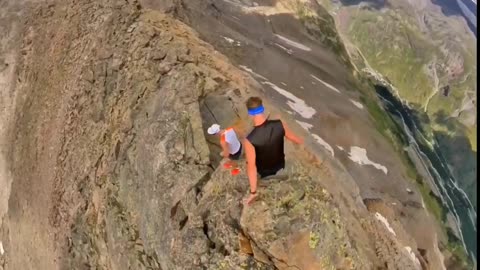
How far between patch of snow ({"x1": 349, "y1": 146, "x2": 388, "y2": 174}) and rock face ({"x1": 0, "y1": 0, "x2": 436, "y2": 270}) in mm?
327

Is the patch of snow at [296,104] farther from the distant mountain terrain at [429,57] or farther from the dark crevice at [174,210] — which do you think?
the dark crevice at [174,210]

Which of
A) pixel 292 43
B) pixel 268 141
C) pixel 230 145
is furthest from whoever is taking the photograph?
pixel 292 43

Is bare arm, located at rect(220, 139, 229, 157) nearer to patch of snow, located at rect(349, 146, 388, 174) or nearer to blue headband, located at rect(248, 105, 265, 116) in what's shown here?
blue headband, located at rect(248, 105, 265, 116)

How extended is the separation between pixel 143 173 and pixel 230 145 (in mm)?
1392

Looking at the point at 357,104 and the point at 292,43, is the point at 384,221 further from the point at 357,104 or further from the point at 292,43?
the point at 292,43

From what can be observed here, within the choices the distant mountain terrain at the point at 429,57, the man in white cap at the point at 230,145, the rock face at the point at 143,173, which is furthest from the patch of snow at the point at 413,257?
the man in white cap at the point at 230,145

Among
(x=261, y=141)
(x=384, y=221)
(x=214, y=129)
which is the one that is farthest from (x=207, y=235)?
(x=384, y=221)

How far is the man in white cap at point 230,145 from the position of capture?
4738 millimetres

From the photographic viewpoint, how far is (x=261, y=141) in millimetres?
4297

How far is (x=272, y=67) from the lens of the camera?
20.8 ft

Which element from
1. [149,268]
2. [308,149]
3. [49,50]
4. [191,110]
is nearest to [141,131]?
[191,110]

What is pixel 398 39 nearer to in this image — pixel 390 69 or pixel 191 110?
pixel 390 69

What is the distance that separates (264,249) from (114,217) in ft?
6.91

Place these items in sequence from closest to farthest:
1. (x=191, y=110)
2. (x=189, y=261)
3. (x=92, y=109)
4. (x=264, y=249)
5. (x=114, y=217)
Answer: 1. (x=264, y=249)
2. (x=189, y=261)
3. (x=191, y=110)
4. (x=114, y=217)
5. (x=92, y=109)
